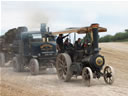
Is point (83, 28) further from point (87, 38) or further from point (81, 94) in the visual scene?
point (81, 94)

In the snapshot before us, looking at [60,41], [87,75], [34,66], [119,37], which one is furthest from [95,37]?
[119,37]

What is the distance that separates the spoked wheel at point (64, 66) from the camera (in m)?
11.1

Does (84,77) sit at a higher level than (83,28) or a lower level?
lower

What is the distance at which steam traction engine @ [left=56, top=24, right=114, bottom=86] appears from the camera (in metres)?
10.0

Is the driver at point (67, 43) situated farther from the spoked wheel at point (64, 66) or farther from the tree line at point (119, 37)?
the tree line at point (119, 37)

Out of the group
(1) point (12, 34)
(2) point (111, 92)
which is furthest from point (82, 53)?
(1) point (12, 34)

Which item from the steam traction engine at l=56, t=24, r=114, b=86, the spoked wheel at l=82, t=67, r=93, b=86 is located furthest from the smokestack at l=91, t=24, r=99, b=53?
the spoked wheel at l=82, t=67, r=93, b=86

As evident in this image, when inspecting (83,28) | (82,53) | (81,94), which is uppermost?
(83,28)

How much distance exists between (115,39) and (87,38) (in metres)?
31.2

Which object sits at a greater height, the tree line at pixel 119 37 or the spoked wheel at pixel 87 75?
the tree line at pixel 119 37

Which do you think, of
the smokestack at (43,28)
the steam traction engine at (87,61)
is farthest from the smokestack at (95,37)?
the smokestack at (43,28)

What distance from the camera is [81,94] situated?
27.7 feet

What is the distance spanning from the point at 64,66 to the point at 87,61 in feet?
4.94

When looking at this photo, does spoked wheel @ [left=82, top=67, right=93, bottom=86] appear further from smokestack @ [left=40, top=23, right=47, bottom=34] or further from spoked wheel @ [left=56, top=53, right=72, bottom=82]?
smokestack @ [left=40, top=23, right=47, bottom=34]
